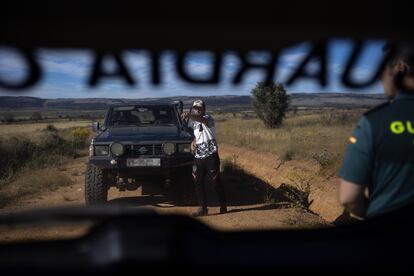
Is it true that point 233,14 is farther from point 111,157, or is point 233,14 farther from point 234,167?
point 234,167

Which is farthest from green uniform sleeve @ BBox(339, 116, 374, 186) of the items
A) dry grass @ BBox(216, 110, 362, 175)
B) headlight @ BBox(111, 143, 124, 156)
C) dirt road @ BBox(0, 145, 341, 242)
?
dry grass @ BBox(216, 110, 362, 175)

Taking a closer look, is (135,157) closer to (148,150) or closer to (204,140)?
(148,150)

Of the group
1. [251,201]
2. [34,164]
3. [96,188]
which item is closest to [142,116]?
[96,188]

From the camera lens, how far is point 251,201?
954 centimetres

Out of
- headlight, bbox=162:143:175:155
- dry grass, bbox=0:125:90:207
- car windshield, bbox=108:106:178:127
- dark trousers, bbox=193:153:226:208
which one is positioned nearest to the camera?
dark trousers, bbox=193:153:226:208

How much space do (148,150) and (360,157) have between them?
576 cm

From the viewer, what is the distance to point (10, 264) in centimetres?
195

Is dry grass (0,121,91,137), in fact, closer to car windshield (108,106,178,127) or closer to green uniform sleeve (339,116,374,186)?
car windshield (108,106,178,127)

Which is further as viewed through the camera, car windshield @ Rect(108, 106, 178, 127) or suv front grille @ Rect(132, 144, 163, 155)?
car windshield @ Rect(108, 106, 178, 127)

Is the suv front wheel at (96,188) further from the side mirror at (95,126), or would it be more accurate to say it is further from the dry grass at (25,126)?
the dry grass at (25,126)

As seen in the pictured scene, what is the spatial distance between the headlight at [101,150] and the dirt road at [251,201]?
39.2 inches

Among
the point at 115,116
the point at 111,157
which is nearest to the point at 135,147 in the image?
the point at 111,157

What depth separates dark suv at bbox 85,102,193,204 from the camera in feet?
26.8

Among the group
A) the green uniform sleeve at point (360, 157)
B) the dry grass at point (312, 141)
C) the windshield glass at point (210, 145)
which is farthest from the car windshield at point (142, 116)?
the green uniform sleeve at point (360, 157)
